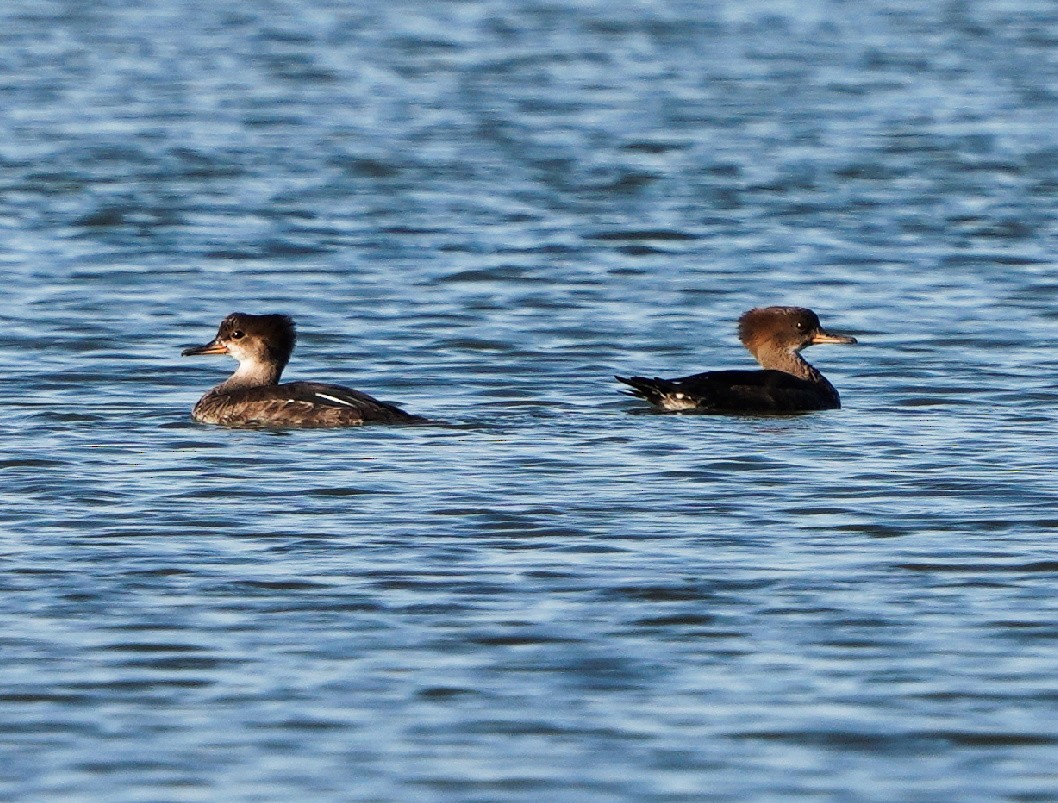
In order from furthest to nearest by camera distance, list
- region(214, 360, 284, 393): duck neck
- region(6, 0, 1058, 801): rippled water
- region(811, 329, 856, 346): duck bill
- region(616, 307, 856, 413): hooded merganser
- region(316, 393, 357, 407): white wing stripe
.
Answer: region(811, 329, 856, 346): duck bill
region(214, 360, 284, 393): duck neck
region(616, 307, 856, 413): hooded merganser
region(316, 393, 357, 407): white wing stripe
region(6, 0, 1058, 801): rippled water

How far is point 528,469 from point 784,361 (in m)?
3.11

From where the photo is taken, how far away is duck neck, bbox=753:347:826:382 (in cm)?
1369

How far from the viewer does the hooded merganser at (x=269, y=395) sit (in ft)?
A: 40.0

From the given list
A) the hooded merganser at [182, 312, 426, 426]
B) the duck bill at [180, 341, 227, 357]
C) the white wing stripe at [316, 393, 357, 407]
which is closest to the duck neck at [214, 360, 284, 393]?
the hooded merganser at [182, 312, 426, 426]

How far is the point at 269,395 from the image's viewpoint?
1250 cm

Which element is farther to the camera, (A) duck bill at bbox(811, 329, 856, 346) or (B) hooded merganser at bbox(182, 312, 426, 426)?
(A) duck bill at bbox(811, 329, 856, 346)

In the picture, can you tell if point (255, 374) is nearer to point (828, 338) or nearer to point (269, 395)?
point (269, 395)

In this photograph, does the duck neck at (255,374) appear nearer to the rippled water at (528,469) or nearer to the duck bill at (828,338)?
the rippled water at (528,469)

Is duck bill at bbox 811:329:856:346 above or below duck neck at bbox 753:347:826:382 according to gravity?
above

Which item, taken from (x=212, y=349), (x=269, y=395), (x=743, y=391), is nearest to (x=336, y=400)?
(x=269, y=395)

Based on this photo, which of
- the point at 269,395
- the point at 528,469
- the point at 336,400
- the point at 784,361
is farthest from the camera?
the point at 784,361

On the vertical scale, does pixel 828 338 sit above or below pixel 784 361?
above

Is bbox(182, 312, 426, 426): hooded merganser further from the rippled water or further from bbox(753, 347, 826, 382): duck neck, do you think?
bbox(753, 347, 826, 382): duck neck

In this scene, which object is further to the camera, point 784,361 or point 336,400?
point 784,361
